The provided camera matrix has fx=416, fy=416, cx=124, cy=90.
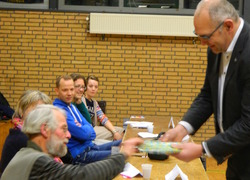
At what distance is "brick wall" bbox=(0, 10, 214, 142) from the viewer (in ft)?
26.2

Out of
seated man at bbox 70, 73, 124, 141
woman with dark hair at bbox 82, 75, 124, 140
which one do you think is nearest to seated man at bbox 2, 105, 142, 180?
seated man at bbox 70, 73, 124, 141

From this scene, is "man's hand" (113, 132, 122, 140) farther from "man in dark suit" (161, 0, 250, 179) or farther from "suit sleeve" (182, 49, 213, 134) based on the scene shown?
"man in dark suit" (161, 0, 250, 179)

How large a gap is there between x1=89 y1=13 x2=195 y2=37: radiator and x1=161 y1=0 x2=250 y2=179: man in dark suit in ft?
18.4

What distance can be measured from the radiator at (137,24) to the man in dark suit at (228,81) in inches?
221

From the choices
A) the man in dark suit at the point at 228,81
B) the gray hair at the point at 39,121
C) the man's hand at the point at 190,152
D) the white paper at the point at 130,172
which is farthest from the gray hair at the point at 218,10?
the white paper at the point at 130,172

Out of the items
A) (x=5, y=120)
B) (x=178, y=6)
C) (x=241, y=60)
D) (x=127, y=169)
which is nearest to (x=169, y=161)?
(x=127, y=169)

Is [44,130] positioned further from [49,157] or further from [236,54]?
[236,54]

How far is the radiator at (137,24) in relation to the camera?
25.9ft

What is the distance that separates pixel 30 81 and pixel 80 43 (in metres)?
1.22

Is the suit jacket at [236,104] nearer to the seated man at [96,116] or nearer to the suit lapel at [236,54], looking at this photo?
the suit lapel at [236,54]

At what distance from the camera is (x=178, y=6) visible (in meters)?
8.18

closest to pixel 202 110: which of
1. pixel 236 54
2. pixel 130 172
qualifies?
pixel 236 54

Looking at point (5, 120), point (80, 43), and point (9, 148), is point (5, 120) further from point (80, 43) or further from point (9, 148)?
point (9, 148)

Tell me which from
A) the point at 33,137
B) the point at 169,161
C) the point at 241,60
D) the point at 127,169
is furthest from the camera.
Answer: the point at 169,161
